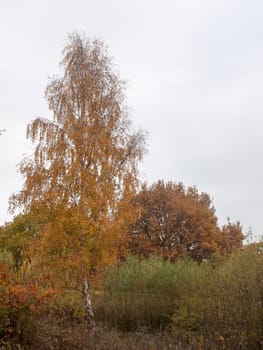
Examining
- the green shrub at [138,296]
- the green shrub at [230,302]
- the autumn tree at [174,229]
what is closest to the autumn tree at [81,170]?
the green shrub at [138,296]

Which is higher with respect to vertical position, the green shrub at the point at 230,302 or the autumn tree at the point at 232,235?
the autumn tree at the point at 232,235

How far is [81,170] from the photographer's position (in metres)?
10.6

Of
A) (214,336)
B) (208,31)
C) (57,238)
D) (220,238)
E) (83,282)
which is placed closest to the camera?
(214,336)

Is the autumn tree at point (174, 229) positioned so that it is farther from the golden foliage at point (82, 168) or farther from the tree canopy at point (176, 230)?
the golden foliage at point (82, 168)

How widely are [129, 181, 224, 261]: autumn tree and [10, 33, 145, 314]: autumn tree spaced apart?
55.0 ft

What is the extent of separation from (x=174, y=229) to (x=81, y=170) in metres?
19.6

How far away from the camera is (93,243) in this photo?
10133mm

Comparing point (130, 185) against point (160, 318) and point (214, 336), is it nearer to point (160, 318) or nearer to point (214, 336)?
point (160, 318)

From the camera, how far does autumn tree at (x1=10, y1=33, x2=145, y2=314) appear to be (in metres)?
10.0

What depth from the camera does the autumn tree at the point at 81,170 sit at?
1004 centimetres

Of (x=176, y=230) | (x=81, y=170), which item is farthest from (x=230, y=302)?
(x=176, y=230)

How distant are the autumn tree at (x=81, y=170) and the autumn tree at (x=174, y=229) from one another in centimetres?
1676

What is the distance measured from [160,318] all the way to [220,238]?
1974cm

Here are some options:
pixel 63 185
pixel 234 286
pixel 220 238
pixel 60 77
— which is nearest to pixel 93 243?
pixel 63 185
